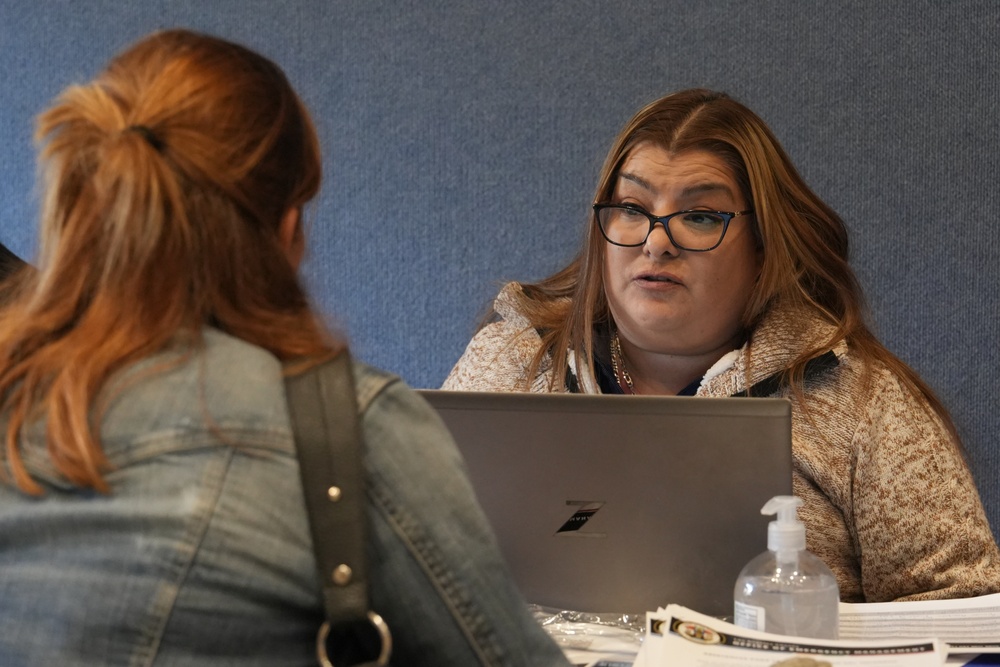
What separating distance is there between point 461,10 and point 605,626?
1.75 metres

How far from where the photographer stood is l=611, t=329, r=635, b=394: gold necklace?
71.3 inches

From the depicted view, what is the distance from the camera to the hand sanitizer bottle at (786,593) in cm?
112

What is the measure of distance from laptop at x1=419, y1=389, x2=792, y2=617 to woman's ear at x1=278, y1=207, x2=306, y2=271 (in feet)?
1.23

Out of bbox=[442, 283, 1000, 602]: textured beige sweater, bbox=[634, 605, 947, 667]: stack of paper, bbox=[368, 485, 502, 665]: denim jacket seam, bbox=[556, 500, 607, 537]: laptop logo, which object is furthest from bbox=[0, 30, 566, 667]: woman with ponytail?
bbox=[442, 283, 1000, 602]: textured beige sweater

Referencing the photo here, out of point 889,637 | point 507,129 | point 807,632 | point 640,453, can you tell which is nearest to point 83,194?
point 640,453

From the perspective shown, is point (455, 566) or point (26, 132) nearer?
point (455, 566)

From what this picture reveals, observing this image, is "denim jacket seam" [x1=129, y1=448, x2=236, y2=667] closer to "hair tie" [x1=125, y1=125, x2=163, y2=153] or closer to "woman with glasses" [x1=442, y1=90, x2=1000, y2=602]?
"hair tie" [x1=125, y1=125, x2=163, y2=153]

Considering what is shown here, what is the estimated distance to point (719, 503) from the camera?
120 centimetres

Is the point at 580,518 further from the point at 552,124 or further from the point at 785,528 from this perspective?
the point at 552,124

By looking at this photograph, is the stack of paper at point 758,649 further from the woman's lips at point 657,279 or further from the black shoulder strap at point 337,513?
the woman's lips at point 657,279

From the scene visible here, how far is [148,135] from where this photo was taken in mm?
820

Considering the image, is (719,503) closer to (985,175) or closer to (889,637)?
(889,637)

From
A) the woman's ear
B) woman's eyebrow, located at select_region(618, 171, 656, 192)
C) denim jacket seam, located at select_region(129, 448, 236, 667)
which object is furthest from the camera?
woman's eyebrow, located at select_region(618, 171, 656, 192)

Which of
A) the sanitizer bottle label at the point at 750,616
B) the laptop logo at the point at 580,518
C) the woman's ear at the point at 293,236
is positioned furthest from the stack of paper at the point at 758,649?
the woman's ear at the point at 293,236
